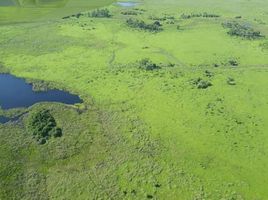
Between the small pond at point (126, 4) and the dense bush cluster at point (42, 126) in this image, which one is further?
the small pond at point (126, 4)

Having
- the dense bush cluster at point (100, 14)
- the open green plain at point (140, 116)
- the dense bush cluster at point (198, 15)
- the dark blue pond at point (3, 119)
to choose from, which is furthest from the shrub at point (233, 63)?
the dark blue pond at point (3, 119)

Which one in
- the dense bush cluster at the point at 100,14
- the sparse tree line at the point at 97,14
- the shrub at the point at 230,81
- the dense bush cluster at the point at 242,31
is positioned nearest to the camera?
the shrub at the point at 230,81

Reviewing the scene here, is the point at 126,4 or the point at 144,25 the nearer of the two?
the point at 144,25

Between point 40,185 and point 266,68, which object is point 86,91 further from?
point 266,68

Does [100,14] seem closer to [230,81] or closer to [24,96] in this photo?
[230,81]

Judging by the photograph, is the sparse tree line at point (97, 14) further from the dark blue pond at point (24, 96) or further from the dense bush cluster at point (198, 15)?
the dark blue pond at point (24, 96)

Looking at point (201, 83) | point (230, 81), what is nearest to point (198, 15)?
point (230, 81)
